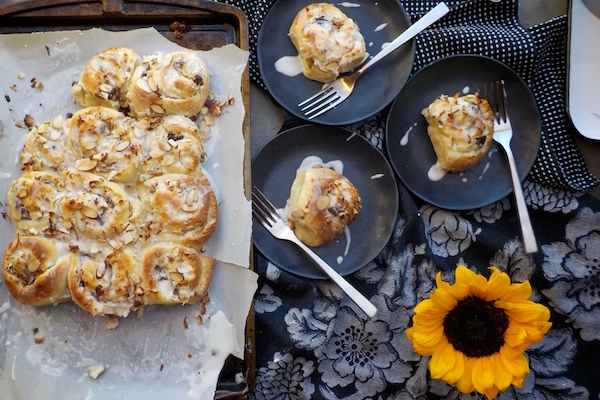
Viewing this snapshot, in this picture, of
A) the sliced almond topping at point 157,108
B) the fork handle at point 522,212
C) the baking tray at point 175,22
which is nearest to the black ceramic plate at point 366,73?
the baking tray at point 175,22

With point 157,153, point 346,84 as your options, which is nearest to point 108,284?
point 157,153

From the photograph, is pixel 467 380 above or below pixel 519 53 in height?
below

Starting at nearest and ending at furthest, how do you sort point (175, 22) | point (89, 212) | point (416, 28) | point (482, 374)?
point (89, 212), point (482, 374), point (175, 22), point (416, 28)

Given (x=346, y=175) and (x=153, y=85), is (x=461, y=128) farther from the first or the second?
(x=153, y=85)

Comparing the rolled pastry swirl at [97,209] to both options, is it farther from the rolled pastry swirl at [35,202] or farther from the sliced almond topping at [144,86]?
the sliced almond topping at [144,86]

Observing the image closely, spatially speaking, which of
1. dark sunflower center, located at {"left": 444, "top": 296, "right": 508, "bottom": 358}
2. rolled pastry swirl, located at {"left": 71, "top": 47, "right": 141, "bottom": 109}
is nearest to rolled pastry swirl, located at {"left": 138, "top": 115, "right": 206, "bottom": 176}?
rolled pastry swirl, located at {"left": 71, "top": 47, "right": 141, "bottom": 109}

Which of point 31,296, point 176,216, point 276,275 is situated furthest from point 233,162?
point 31,296

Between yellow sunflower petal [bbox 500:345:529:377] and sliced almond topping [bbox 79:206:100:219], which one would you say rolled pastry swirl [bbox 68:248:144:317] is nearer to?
sliced almond topping [bbox 79:206:100:219]

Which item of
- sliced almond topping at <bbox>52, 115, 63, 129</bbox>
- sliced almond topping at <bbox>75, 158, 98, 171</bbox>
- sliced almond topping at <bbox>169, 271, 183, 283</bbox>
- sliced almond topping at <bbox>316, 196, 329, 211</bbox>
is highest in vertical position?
sliced almond topping at <bbox>52, 115, 63, 129</bbox>
